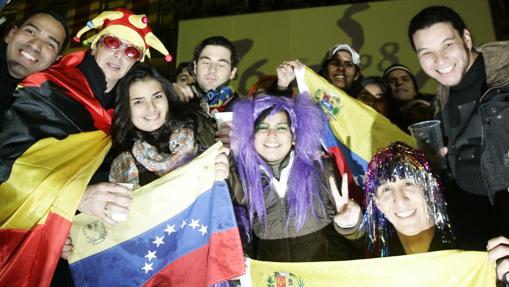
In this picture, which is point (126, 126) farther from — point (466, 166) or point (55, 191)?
point (466, 166)

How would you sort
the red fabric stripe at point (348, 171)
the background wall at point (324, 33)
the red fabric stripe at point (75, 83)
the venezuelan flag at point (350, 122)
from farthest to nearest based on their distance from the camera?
the background wall at point (324, 33)
the venezuelan flag at point (350, 122)
the red fabric stripe at point (348, 171)
the red fabric stripe at point (75, 83)

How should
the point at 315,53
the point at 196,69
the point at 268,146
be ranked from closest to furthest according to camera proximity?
the point at 268,146, the point at 196,69, the point at 315,53

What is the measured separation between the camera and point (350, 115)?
2.94 m

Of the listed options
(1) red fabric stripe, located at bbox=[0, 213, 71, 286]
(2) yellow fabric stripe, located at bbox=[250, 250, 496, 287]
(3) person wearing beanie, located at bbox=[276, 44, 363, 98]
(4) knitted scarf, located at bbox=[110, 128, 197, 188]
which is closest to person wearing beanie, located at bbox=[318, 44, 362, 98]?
(3) person wearing beanie, located at bbox=[276, 44, 363, 98]

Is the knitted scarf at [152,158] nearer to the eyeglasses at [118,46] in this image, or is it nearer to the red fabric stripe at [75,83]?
the red fabric stripe at [75,83]

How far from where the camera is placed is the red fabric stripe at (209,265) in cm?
216

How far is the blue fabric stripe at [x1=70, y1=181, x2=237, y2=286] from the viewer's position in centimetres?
227

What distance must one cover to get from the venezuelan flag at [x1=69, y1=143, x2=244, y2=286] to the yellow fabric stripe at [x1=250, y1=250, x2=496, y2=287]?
1.19 ft

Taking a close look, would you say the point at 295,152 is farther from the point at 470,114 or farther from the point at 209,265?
the point at 470,114

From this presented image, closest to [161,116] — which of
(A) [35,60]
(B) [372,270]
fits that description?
(A) [35,60]

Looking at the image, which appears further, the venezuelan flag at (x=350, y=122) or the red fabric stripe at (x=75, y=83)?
the venezuelan flag at (x=350, y=122)

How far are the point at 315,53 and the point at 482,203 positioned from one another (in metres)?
4.11

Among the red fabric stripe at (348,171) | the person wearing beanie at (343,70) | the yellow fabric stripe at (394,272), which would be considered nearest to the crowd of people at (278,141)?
the red fabric stripe at (348,171)

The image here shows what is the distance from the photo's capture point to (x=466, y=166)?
91.7 inches
